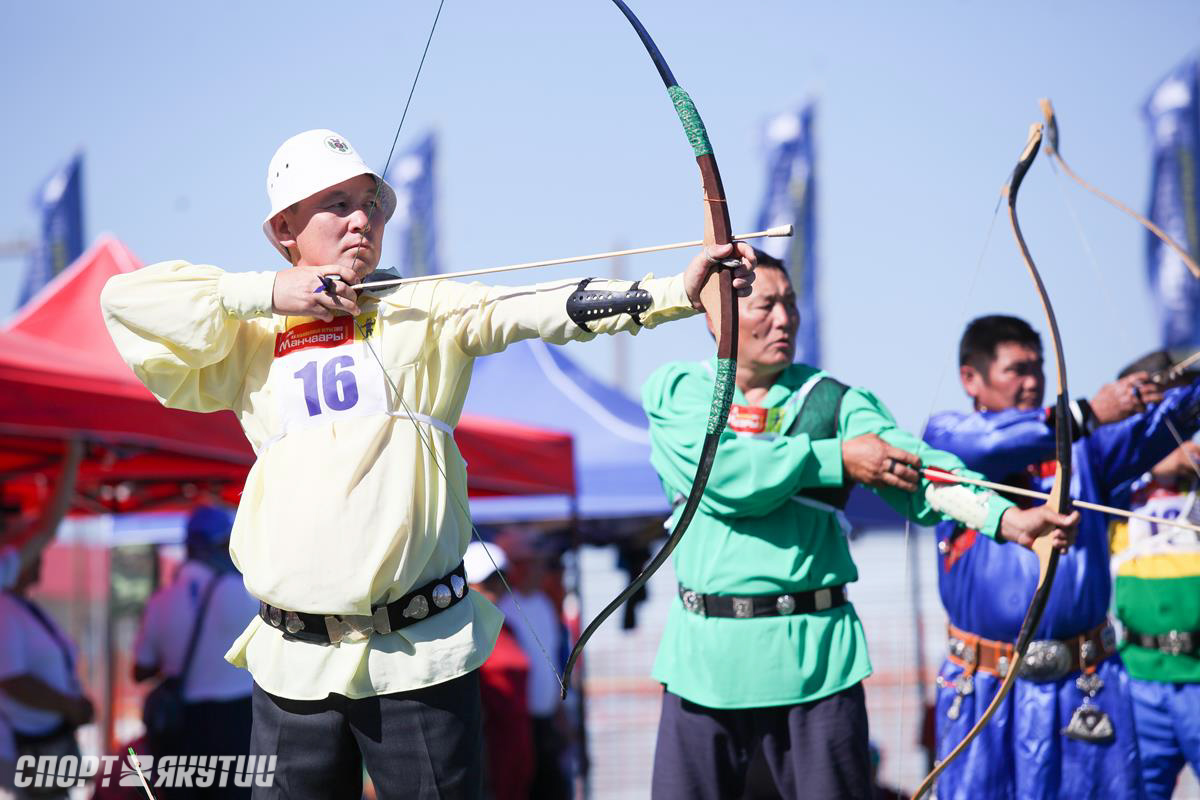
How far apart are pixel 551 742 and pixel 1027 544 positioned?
4.89 metres

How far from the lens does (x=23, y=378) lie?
425cm

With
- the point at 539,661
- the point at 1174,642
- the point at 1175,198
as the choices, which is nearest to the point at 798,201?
the point at 1175,198

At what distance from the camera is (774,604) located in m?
3.03

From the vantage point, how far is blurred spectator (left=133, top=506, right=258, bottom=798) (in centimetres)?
532

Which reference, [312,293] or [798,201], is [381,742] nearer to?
[312,293]

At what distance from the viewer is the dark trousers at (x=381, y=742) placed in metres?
2.30

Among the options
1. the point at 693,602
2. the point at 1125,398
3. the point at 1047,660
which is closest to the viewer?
the point at 693,602

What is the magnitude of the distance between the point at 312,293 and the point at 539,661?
5343 millimetres

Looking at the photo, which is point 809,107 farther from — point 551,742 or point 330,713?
point 330,713

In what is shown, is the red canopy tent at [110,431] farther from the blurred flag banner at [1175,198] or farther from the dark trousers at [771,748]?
the blurred flag banner at [1175,198]

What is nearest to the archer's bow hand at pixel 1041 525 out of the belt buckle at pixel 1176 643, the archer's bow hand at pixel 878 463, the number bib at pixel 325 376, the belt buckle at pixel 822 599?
the archer's bow hand at pixel 878 463

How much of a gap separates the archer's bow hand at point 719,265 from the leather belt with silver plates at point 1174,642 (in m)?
3.18

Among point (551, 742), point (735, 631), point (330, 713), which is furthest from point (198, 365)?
point (551, 742)

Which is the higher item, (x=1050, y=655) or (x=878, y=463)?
(x=878, y=463)
